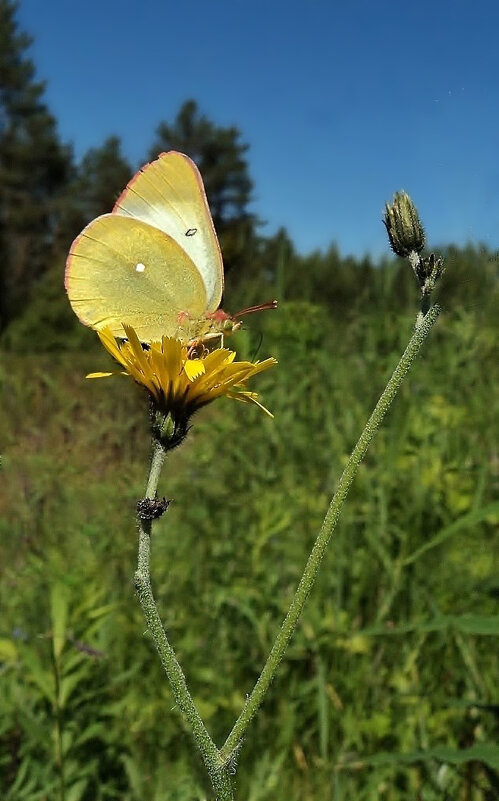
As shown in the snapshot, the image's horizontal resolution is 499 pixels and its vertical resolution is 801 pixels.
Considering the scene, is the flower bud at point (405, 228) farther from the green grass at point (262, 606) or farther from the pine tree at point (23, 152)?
the pine tree at point (23, 152)

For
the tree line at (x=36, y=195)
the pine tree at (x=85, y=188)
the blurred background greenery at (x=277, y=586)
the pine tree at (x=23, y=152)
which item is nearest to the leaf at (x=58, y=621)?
the blurred background greenery at (x=277, y=586)

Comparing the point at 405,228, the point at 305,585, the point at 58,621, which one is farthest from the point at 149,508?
the point at 58,621

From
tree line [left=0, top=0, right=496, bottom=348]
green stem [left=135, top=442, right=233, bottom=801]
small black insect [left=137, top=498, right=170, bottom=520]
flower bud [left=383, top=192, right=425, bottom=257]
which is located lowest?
green stem [left=135, top=442, right=233, bottom=801]

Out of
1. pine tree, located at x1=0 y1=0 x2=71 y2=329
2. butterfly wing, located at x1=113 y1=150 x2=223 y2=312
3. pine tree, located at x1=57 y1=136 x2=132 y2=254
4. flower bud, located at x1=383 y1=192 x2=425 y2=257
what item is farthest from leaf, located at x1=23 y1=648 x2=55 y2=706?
pine tree, located at x1=0 y1=0 x2=71 y2=329

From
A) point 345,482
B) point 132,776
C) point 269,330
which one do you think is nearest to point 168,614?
point 132,776

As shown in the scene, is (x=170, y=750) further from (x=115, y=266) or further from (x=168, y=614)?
(x=115, y=266)

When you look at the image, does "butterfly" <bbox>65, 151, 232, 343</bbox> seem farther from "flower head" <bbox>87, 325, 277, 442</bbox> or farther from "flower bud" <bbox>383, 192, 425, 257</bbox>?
"flower bud" <bbox>383, 192, 425, 257</bbox>

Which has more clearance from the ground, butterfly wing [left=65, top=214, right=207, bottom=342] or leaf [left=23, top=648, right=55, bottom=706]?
butterfly wing [left=65, top=214, right=207, bottom=342]
